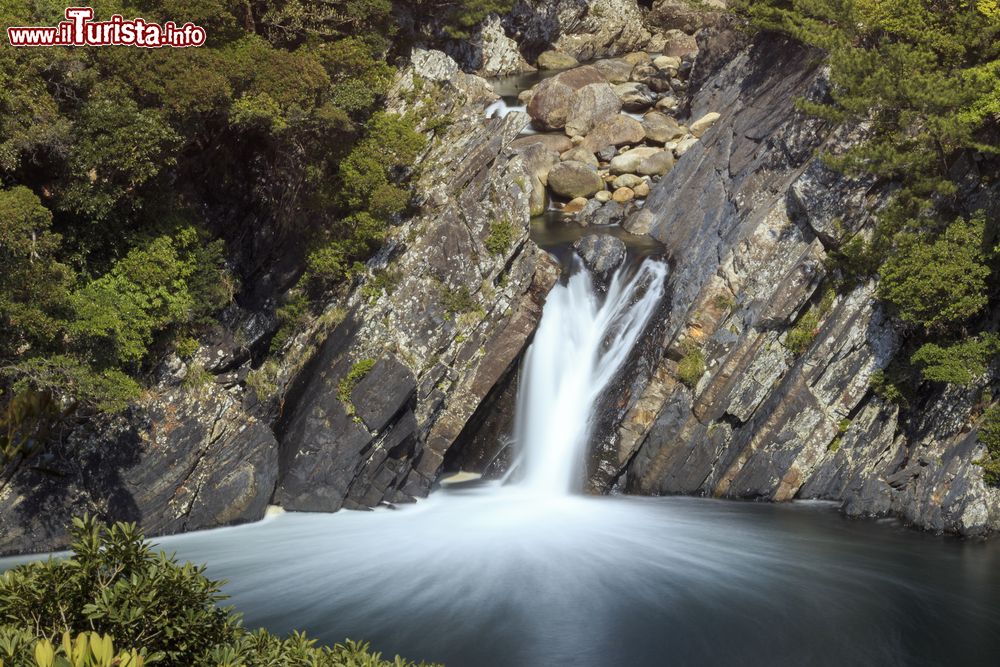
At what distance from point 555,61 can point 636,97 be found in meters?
13.2

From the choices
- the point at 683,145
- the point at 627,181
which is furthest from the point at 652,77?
the point at 627,181

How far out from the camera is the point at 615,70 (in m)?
53.1

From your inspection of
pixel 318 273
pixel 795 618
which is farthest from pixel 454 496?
pixel 795 618

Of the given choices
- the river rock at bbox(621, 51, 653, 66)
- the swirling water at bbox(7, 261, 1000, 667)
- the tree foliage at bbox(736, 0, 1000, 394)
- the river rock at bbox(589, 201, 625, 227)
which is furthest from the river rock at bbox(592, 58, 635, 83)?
the swirling water at bbox(7, 261, 1000, 667)

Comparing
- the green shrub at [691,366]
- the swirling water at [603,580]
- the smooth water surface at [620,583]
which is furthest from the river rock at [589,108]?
the smooth water surface at [620,583]

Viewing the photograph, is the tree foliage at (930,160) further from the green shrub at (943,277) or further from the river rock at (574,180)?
the river rock at (574,180)

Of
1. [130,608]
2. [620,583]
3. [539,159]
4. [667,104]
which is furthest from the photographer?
[667,104]

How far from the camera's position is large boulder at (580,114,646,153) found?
143 ft

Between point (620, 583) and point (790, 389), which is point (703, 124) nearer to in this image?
point (790, 389)

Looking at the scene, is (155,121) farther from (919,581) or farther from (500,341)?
(919,581)

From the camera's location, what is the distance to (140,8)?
90.4ft

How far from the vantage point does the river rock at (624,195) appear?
4058 cm

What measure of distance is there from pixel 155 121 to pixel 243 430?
9.49 m

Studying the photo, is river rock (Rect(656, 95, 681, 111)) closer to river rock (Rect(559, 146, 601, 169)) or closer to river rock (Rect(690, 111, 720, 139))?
river rock (Rect(690, 111, 720, 139))
